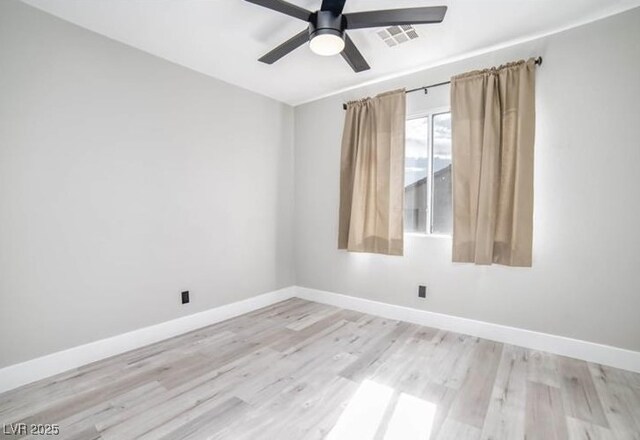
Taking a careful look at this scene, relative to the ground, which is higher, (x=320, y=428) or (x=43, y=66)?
(x=43, y=66)

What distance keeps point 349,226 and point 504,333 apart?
1.74m

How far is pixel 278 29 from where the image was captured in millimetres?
2252

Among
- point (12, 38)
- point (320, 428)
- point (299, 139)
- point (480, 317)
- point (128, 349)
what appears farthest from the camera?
point (299, 139)

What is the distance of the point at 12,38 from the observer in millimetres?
1915

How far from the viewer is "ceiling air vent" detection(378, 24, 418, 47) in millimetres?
2242

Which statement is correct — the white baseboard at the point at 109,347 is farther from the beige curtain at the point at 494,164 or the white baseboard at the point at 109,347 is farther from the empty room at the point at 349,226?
the beige curtain at the point at 494,164

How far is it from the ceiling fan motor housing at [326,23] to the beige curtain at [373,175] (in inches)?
53.5

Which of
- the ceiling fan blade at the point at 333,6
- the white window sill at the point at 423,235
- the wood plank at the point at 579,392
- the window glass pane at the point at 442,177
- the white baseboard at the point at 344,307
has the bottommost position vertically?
the wood plank at the point at 579,392

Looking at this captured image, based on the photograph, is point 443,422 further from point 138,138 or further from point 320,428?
point 138,138

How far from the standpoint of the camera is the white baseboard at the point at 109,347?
194cm

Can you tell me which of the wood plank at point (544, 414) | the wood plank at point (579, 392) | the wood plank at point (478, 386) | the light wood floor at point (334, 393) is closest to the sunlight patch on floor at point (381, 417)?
the light wood floor at point (334, 393)

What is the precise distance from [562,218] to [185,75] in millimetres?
3505

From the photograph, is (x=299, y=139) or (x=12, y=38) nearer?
(x=12, y=38)

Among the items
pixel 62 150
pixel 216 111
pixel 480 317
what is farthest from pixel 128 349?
pixel 480 317
